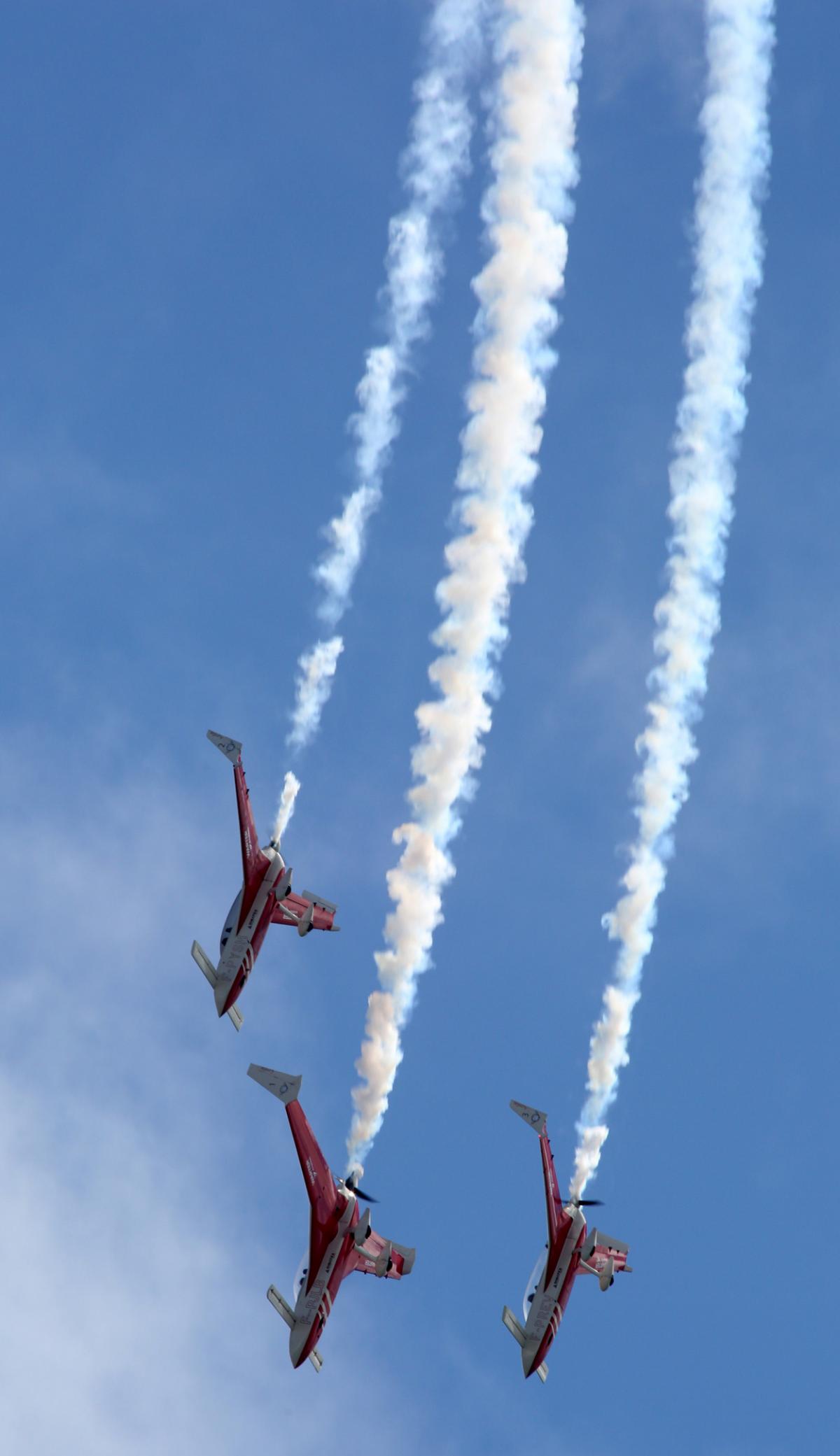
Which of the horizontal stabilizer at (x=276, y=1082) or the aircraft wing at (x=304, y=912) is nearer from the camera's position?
the horizontal stabilizer at (x=276, y=1082)

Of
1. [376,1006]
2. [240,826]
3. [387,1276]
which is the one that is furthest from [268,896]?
[387,1276]

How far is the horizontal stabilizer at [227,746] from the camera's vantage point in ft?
188

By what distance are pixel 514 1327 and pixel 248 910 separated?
13210 millimetres

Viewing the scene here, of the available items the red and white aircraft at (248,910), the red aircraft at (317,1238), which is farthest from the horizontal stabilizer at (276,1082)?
the red and white aircraft at (248,910)

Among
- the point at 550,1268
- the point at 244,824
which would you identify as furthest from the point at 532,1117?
the point at 244,824

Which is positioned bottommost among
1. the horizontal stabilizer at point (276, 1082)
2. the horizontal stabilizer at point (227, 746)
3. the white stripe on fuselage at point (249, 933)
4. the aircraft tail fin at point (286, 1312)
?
the aircraft tail fin at point (286, 1312)

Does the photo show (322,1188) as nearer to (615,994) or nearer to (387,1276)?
(387,1276)

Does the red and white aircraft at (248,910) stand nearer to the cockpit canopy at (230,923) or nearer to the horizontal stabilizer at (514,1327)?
the cockpit canopy at (230,923)

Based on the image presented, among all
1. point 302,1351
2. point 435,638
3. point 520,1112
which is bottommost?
point 302,1351

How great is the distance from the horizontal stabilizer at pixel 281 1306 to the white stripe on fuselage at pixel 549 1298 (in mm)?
6374

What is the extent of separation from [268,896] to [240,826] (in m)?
2.07

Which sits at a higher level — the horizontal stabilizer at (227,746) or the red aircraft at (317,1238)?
the horizontal stabilizer at (227,746)

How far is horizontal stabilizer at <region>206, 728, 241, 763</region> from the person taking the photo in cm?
5725

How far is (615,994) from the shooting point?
166 feet
